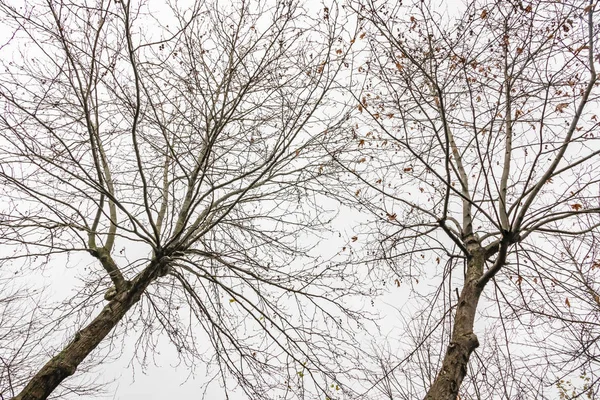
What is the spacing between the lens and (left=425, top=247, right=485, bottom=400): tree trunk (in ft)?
8.01

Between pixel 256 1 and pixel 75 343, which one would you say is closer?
pixel 75 343

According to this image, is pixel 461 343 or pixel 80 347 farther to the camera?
pixel 80 347

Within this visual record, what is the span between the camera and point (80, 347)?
10.4 ft

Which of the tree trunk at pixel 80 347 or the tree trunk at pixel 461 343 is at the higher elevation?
the tree trunk at pixel 461 343

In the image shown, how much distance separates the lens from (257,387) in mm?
3752

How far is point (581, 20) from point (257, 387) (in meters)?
4.11

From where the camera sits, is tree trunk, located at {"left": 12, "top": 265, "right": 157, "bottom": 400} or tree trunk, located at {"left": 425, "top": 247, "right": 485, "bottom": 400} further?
tree trunk, located at {"left": 12, "top": 265, "right": 157, "bottom": 400}

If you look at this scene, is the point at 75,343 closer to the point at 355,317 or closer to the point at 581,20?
the point at 355,317

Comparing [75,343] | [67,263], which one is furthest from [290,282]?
[67,263]

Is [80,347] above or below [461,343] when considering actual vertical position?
below

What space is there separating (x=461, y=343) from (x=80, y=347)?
308 centimetres

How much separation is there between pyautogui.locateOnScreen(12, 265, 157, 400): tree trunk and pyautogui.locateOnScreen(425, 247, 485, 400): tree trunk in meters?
2.57

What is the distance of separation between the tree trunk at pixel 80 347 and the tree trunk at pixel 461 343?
257cm

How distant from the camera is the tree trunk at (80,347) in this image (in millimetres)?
2904
